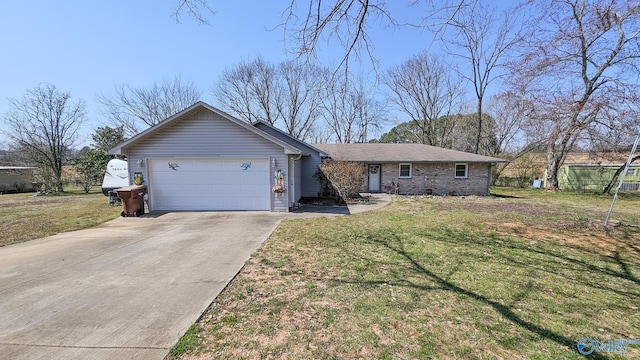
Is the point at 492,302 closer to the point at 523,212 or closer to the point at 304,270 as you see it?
the point at 304,270

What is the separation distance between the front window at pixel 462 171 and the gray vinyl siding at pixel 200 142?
1228 cm

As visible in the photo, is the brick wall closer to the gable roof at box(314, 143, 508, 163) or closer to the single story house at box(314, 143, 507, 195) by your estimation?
the single story house at box(314, 143, 507, 195)

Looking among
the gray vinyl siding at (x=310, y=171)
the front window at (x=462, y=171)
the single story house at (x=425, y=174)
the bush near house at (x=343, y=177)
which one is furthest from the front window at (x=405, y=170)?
the gray vinyl siding at (x=310, y=171)

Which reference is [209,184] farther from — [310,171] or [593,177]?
[593,177]

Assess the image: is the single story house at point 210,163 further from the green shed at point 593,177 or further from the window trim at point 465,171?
the green shed at point 593,177

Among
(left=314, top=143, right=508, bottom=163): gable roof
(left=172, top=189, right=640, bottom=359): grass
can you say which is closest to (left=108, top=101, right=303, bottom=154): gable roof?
(left=172, top=189, right=640, bottom=359): grass

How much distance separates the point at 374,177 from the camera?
16734 millimetres

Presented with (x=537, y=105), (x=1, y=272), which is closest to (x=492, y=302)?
(x=1, y=272)

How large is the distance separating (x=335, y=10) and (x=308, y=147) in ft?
37.7

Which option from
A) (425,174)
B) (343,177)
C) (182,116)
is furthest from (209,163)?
(425,174)

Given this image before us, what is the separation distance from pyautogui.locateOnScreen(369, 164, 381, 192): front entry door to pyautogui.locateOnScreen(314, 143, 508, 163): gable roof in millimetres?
679

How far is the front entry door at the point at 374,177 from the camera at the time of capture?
54.7 ft

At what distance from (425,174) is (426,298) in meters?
14.0

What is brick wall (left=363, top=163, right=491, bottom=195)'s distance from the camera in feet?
53.0
